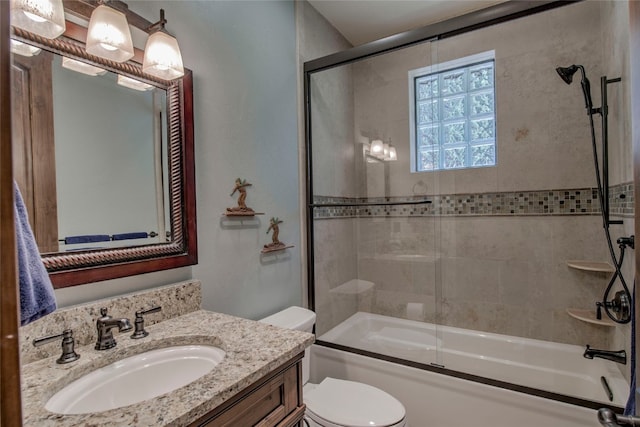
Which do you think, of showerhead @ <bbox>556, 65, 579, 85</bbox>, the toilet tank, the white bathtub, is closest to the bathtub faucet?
the white bathtub

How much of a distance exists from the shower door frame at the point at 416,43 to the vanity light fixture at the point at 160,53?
111cm

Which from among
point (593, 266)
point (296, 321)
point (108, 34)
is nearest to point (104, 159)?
point (108, 34)

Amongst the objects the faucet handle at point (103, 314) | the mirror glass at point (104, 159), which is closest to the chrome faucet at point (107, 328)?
the faucet handle at point (103, 314)

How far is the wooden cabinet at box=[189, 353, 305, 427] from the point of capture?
0.78m

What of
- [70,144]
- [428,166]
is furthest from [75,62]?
[428,166]

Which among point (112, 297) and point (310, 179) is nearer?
point (112, 297)

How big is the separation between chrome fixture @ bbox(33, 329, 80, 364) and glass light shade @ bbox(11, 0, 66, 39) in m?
0.91

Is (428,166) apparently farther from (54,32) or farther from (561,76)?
(54,32)

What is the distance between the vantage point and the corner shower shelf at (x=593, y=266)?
1.87m

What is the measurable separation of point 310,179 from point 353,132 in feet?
2.43

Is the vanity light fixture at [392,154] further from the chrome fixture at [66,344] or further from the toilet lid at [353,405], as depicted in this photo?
the chrome fixture at [66,344]

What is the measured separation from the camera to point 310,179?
7.34 ft

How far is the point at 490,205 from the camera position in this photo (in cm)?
235

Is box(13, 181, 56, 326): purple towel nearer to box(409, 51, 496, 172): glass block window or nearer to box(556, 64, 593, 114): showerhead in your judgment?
box(409, 51, 496, 172): glass block window
